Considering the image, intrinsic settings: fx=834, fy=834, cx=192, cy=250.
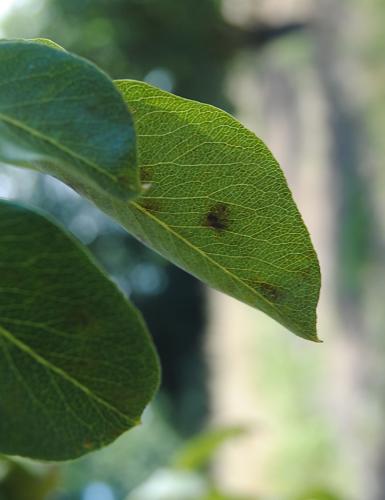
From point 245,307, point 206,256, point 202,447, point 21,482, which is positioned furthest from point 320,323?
point 206,256

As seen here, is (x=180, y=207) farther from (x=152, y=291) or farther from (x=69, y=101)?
(x=152, y=291)

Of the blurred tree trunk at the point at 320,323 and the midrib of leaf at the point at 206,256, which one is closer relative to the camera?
the midrib of leaf at the point at 206,256

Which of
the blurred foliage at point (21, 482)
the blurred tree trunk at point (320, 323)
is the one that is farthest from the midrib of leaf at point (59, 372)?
the blurred tree trunk at point (320, 323)

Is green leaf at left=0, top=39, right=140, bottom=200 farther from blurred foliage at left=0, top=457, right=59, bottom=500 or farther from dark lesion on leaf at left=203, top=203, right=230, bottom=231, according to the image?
blurred foliage at left=0, top=457, right=59, bottom=500

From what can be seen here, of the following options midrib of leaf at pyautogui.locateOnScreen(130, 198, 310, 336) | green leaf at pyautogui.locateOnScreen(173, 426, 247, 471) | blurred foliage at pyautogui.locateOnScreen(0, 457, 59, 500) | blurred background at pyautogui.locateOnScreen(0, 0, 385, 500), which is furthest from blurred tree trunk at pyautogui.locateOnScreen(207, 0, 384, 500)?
midrib of leaf at pyautogui.locateOnScreen(130, 198, 310, 336)

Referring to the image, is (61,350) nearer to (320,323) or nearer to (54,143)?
(54,143)

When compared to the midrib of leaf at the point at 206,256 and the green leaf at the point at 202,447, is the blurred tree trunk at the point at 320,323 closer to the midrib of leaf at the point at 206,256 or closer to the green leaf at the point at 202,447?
the green leaf at the point at 202,447
